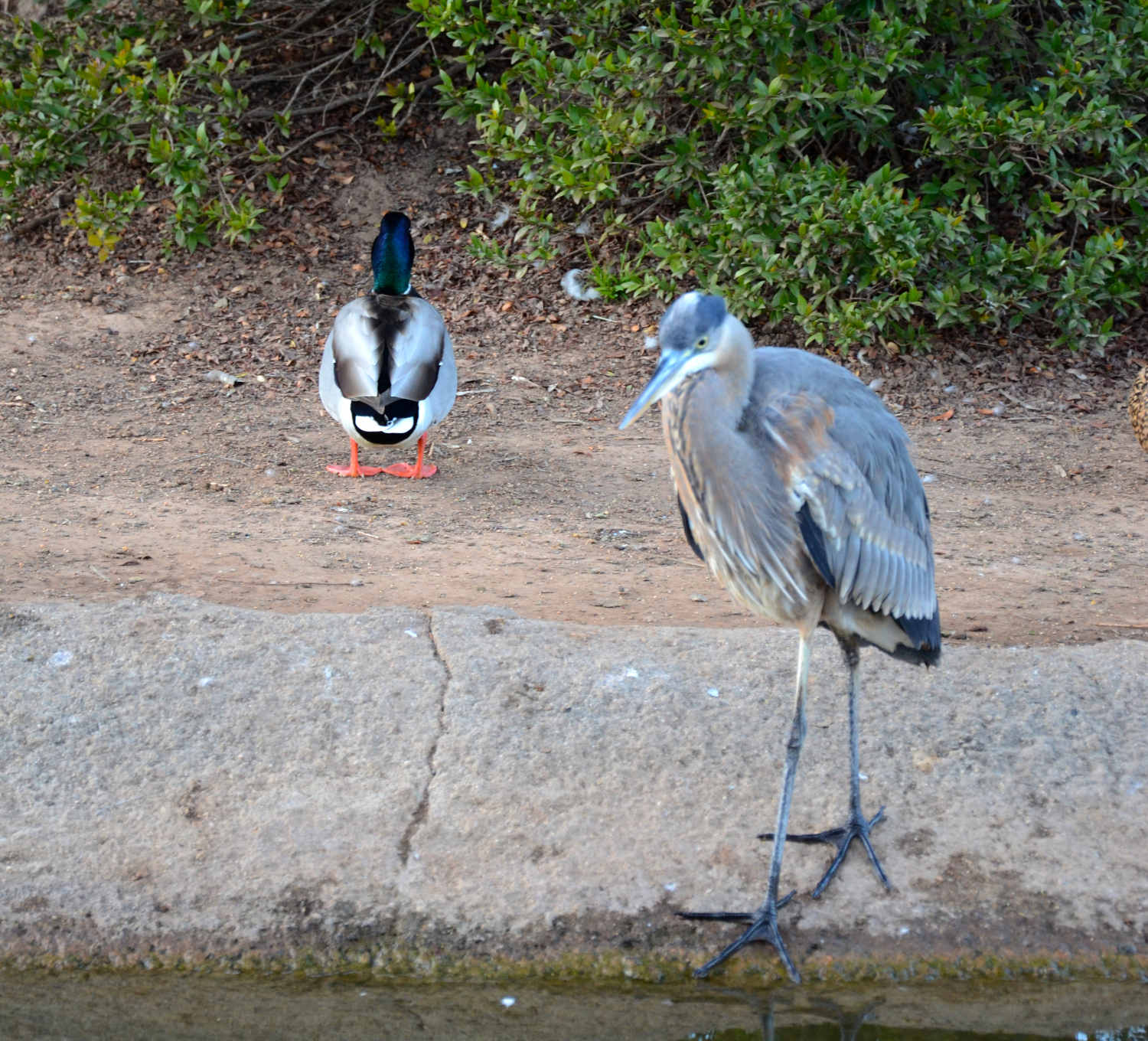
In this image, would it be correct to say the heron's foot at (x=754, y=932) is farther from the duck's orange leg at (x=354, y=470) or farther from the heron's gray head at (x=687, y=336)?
the duck's orange leg at (x=354, y=470)

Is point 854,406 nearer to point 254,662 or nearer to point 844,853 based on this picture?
point 844,853

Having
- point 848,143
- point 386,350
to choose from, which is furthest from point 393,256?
point 848,143

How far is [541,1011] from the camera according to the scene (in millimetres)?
2791

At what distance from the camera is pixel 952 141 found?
293 inches

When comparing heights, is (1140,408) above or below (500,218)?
above

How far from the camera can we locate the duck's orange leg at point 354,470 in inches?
249

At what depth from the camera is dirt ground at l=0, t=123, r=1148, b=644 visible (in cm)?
476

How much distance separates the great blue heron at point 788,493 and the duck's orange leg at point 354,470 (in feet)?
11.4

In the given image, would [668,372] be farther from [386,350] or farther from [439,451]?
[439,451]

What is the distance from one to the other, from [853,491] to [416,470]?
374 centimetres

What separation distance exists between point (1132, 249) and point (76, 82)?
6.65 metres

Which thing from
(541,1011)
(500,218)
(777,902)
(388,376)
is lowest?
(500,218)

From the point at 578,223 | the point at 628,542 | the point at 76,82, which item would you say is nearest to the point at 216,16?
the point at 76,82

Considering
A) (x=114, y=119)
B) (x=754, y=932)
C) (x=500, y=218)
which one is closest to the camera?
(x=754, y=932)
